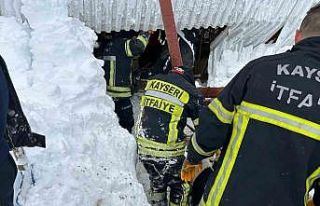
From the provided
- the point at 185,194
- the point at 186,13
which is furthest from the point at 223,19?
the point at 185,194

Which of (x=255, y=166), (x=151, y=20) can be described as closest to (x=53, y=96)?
(x=255, y=166)

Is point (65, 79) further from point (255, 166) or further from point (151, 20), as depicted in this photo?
point (151, 20)

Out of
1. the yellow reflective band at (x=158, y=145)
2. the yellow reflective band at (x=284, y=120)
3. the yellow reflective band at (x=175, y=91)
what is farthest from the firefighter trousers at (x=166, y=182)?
the yellow reflective band at (x=284, y=120)

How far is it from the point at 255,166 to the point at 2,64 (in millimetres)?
1251

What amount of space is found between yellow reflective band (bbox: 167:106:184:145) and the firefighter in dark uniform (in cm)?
147

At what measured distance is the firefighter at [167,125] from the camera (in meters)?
3.93

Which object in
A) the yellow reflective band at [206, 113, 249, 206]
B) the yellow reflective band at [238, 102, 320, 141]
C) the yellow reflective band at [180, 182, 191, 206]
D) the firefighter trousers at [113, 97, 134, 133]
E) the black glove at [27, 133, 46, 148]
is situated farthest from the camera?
the firefighter trousers at [113, 97, 134, 133]

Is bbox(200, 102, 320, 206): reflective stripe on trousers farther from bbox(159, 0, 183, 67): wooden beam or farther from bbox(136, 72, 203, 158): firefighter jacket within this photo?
bbox(159, 0, 183, 67): wooden beam

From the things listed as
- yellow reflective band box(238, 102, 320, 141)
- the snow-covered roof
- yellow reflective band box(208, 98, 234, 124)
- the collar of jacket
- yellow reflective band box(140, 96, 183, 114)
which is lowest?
yellow reflective band box(140, 96, 183, 114)

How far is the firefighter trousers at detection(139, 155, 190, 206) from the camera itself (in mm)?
4246

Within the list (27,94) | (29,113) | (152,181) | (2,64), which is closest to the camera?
(2,64)

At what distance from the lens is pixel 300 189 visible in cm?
234

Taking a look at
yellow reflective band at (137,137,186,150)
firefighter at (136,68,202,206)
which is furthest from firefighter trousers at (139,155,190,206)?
yellow reflective band at (137,137,186,150)

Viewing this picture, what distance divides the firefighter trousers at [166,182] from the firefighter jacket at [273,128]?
1.66 meters
